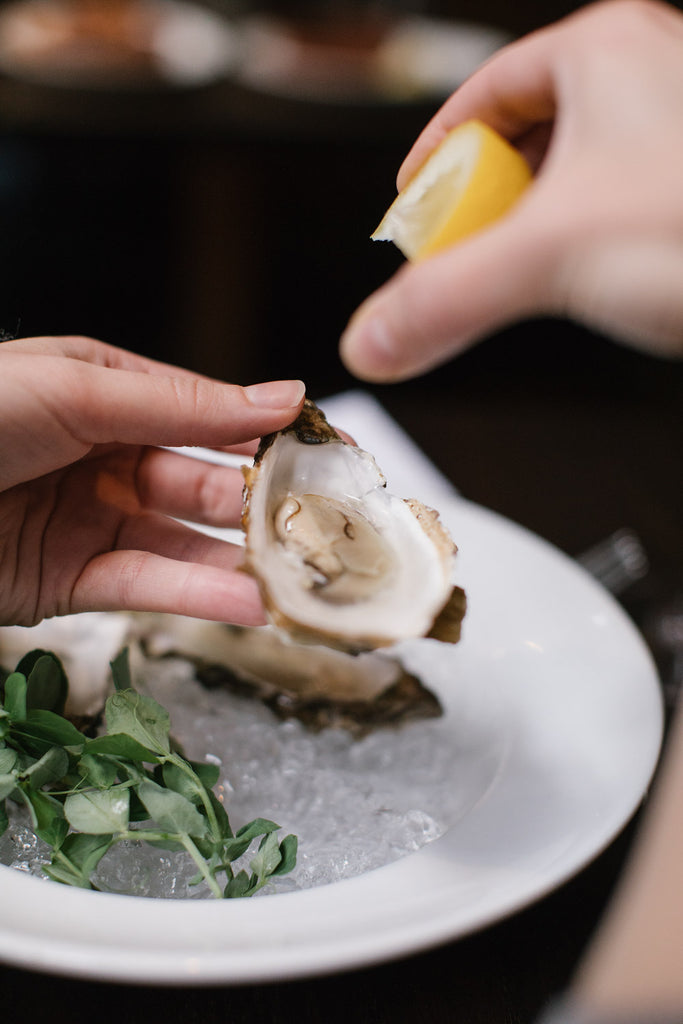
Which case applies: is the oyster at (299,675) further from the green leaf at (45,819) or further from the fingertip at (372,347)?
the fingertip at (372,347)

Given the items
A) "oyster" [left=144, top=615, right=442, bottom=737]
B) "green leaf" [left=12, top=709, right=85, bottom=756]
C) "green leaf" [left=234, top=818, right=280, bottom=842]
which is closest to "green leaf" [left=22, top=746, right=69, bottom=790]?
"green leaf" [left=12, top=709, right=85, bottom=756]

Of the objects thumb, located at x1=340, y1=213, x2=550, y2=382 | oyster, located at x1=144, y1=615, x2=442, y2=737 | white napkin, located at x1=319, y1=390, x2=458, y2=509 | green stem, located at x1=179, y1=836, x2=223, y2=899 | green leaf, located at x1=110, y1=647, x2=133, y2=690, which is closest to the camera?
thumb, located at x1=340, y1=213, x2=550, y2=382

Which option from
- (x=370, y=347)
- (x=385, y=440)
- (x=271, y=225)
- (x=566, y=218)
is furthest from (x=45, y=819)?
(x=271, y=225)

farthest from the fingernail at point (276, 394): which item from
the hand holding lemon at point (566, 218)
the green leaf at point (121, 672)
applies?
the green leaf at point (121, 672)

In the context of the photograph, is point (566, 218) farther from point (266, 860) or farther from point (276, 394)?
point (266, 860)

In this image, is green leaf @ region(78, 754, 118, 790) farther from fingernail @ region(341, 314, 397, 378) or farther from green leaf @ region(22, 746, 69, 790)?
fingernail @ region(341, 314, 397, 378)

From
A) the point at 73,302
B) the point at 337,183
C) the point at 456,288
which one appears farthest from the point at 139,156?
the point at 456,288
